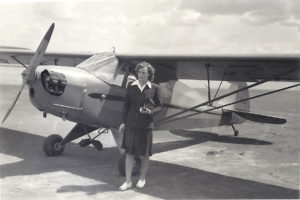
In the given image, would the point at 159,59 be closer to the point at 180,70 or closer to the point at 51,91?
the point at 180,70

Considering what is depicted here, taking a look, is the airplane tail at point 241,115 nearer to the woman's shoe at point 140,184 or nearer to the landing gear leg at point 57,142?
the landing gear leg at point 57,142

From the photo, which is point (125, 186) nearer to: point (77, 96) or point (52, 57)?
point (77, 96)

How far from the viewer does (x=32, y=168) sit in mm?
6070

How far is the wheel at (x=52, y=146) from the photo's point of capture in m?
7.04

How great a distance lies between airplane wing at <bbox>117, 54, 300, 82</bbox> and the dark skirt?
171 cm

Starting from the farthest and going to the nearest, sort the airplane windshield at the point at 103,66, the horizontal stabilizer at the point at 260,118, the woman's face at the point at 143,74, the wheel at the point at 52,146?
the horizontal stabilizer at the point at 260,118 < the wheel at the point at 52,146 < the airplane windshield at the point at 103,66 < the woman's face at the point at 143,74

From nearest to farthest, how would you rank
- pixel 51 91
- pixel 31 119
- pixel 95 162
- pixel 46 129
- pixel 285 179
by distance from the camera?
A: pixel 51 91, pixel 285 179, pixel 95 162, pixel 46 129, pixel 31 119

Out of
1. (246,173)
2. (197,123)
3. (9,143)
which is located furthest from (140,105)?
(9,143)

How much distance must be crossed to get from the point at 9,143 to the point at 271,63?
6230 mm

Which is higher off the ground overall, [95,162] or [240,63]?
[240,63]

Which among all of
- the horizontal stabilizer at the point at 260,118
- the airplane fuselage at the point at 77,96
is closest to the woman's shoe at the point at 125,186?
the airplane fuselage at the point at 77,96

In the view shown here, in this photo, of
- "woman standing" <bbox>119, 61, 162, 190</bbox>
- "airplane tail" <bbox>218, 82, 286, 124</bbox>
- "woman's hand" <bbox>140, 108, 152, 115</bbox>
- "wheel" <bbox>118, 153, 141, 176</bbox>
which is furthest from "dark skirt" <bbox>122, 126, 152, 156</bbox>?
"airplane tail" <bbox>218, 82, 286, 124</bbox>

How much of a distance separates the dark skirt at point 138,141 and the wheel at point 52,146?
2515mm

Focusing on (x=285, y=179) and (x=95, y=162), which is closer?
(x=285, y=179)
